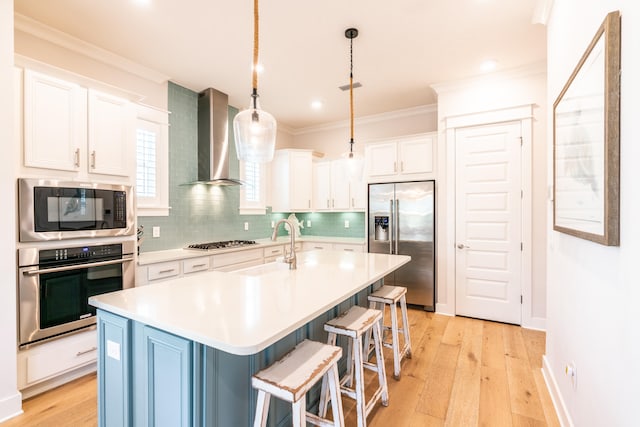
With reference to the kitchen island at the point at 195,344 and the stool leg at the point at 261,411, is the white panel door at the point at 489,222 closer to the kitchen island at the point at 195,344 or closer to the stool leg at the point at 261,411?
the kitchen island at the point at 195,344

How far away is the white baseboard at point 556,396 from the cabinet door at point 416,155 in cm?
244

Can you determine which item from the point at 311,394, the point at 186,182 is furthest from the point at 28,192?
the point at 311,394

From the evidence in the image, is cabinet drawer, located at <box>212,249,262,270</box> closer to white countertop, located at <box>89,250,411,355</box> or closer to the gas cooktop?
the gas cooktop

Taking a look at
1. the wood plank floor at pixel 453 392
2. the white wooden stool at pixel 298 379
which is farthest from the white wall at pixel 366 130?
the white wooden stool at pixel 298 379

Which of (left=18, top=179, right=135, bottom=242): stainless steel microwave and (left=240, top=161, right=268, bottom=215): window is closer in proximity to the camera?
(left=18, top=179, right=135, bottom=242): stainless steel microwave

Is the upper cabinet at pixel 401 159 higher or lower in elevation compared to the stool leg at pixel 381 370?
higher

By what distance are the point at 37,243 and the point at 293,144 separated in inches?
168

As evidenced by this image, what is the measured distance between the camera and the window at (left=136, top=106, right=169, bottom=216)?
3340mm

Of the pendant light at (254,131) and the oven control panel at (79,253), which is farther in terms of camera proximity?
the oven control panel at (79,253)

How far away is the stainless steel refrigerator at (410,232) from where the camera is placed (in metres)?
3.99

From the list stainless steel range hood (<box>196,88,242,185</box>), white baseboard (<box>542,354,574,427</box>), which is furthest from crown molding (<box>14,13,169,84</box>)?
white baseboard (<box>542,354,574,427</box>)

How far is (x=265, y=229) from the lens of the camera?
5.11m

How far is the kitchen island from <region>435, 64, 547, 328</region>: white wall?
2597 mm

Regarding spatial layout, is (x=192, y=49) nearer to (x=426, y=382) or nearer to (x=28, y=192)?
(x=28, y=192)
